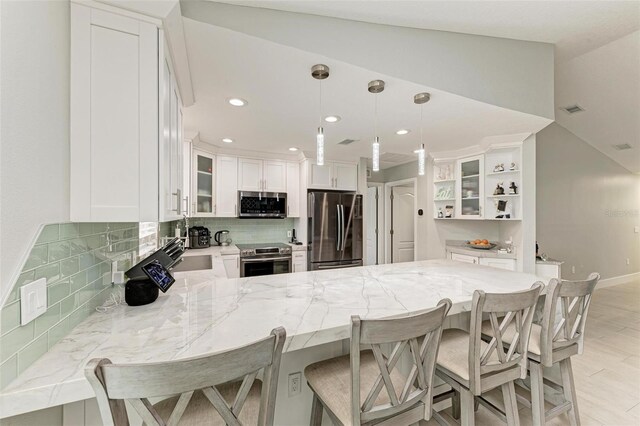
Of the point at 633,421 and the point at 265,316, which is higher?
the point at 265,316

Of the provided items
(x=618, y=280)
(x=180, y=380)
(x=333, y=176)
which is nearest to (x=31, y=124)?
(x=180, y=380)

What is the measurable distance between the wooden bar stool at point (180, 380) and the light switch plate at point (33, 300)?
0.43 m

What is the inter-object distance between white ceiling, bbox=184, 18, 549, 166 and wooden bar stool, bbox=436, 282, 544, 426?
5.26 ft

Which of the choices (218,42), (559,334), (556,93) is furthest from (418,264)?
(556,93)

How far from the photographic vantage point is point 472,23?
208cm

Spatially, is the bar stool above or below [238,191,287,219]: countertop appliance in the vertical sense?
below

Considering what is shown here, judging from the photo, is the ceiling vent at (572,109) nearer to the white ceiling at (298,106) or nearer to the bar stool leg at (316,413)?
the white ceiling at (298,106)

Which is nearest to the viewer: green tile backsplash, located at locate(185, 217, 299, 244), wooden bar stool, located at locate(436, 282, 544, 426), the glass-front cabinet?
wooden bar stool, located at locate(436, 282, 544, 426)

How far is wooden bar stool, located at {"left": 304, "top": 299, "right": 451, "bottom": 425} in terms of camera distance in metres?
0.95

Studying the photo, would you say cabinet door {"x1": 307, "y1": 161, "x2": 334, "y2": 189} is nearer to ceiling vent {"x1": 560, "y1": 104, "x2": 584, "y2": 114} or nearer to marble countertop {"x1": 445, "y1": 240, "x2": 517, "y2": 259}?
marble countertop {"x1": 445, "y1": 240, "x2": 517, "y2": 259}

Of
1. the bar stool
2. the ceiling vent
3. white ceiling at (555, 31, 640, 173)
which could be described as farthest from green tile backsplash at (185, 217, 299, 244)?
the ceiling vent

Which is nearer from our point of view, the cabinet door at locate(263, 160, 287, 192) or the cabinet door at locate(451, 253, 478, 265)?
the cabinet door at locate(451, 253, 478, 265)

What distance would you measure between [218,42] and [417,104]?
1684mm

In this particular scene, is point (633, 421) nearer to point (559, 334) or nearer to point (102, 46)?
point (559, 334)
